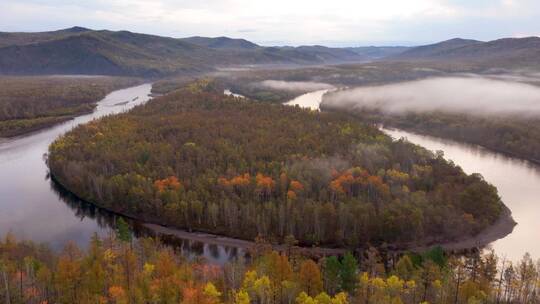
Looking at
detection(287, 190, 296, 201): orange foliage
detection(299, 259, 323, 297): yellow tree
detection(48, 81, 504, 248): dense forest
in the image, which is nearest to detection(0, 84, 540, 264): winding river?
detection(48, 81, 504, 248): dense forest

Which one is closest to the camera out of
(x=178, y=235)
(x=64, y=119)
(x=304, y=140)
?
(x=178, y=235)

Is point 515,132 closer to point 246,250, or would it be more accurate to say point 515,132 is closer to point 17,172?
point 246,250

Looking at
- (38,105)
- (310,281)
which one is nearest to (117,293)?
(310,281)

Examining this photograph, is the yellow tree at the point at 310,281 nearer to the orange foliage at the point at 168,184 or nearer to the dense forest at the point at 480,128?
the orange foliage at the point at 168,184

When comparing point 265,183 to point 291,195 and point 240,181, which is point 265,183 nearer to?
point 240,181

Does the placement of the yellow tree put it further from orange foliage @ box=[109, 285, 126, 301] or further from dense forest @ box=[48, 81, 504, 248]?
dense forest @ box=[48, 81, 504, 248]

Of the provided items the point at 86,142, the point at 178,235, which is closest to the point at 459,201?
the point at 178,235
